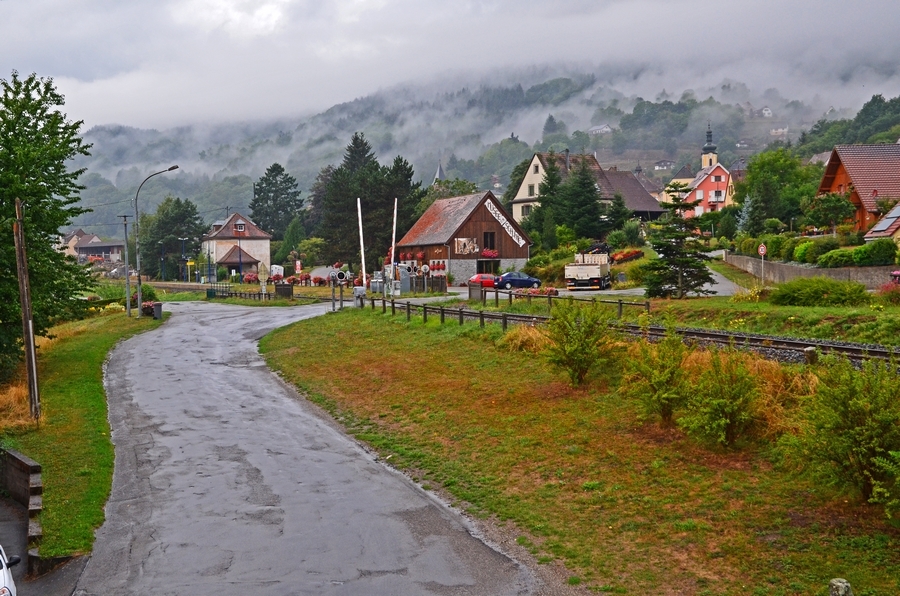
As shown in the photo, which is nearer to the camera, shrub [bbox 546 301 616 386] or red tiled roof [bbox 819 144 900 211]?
shrub [bbox 546 301 616 386]

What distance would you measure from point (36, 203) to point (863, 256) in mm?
34016

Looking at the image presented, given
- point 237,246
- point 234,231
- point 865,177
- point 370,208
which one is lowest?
point 237,246

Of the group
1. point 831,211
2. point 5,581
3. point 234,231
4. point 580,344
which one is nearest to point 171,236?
point 234,231

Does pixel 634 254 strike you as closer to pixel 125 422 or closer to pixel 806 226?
pixel 806 226

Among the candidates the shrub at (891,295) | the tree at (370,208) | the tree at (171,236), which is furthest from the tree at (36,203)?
the tree at (171,236)

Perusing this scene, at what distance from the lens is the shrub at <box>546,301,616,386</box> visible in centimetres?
2262

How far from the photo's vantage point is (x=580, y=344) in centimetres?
2256

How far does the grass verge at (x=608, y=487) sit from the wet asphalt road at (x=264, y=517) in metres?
1.07

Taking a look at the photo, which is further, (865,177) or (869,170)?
(869,170)

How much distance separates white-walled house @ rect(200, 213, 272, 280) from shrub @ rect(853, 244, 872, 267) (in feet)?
299

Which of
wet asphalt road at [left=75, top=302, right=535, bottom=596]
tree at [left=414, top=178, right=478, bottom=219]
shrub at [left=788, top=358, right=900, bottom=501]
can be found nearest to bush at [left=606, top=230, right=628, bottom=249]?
tree at [left=414, top=178, right=478, bottom=219]

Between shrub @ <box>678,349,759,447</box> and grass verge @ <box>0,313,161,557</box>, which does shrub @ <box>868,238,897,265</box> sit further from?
grass verge @ <box>0,313,161,557</box>

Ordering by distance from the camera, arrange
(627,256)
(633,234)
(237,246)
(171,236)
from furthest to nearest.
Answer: (171,236), (237,246), (633,234), (627,256)

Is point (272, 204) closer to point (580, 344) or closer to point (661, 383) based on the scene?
point (580, 344)
